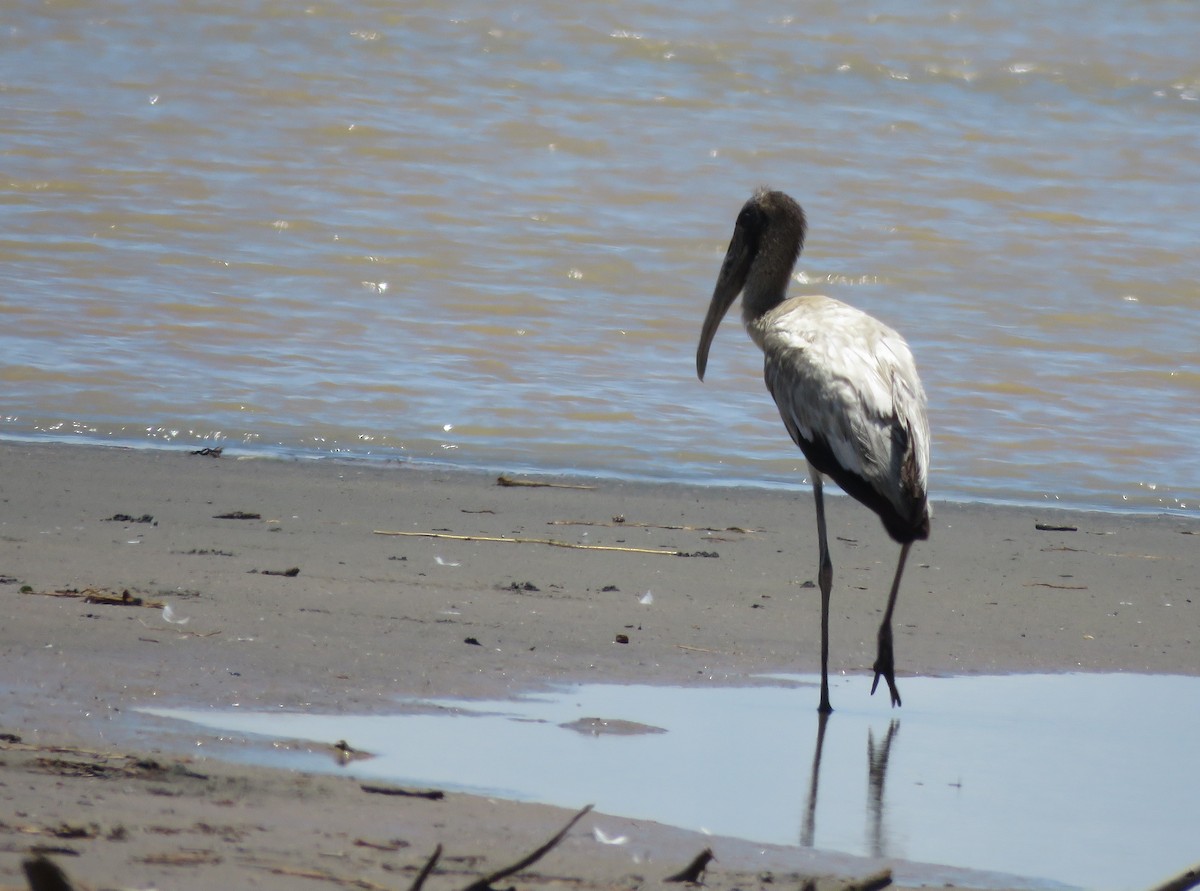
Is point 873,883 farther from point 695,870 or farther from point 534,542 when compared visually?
point 534,542

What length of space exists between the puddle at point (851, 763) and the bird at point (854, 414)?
0.30m

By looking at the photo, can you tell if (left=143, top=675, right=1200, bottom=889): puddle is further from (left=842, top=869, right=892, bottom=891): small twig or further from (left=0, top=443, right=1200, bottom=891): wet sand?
(left=842, top=869, right=892, bottom=891): small twig

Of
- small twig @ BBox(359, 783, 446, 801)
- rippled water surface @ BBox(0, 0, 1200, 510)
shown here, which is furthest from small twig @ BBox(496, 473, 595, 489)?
small twig @ BBox(359, 783, 446, 801)

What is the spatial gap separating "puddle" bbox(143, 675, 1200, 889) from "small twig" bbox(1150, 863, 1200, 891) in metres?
0.73

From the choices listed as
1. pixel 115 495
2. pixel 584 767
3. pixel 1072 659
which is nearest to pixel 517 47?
pixel 115 495

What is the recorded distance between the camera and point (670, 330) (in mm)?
10516

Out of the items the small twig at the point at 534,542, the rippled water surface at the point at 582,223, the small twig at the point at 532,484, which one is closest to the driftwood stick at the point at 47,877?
the small twig at the point at 534,542

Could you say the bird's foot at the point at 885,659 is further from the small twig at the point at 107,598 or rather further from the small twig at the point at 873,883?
the small twig at the point at 873,883

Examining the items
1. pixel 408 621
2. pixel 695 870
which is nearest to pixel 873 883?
pixel 695 870

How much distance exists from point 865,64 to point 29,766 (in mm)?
15545

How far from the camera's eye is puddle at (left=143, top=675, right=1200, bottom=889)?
3621 millimetres

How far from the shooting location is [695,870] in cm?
302

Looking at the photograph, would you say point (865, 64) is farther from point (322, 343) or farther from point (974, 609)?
point (974, 609)

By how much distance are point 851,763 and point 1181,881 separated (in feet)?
5.55
